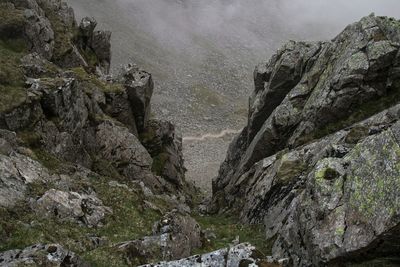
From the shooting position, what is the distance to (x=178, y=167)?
6234 centimetres

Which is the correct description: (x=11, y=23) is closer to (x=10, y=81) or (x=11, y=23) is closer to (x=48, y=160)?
(x=10, y=81)

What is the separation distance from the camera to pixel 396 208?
17.9 meters

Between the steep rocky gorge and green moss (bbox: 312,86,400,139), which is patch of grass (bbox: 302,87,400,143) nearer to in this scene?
green moss (bbox: 312,86,400,139)

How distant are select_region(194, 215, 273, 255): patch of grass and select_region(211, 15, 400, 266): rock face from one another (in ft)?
2.69

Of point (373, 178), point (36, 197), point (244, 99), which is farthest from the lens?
point (244, 99)

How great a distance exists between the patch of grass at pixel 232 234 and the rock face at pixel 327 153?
82cm

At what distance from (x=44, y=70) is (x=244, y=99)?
10098 centimetres

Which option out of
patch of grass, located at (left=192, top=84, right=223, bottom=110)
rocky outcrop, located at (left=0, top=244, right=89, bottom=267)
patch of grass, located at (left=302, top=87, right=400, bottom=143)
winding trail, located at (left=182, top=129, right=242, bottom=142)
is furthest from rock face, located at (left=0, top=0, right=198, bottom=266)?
patch of grass, located at (left=192, top=84, right=223, bottom=110)

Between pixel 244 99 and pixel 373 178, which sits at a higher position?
pixel 244 99

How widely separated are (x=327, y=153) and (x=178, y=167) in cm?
3430

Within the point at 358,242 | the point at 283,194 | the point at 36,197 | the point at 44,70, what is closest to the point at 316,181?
the point at 358,242

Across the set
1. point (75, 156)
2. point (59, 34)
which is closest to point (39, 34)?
point (59, 34)

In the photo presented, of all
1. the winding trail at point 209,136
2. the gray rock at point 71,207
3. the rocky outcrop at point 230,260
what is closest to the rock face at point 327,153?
the rocky outcrop at point 230,260

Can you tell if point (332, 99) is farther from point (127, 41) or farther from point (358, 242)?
point (127, 41)
